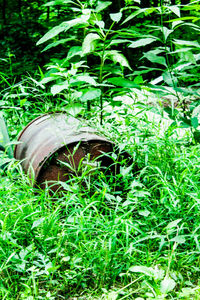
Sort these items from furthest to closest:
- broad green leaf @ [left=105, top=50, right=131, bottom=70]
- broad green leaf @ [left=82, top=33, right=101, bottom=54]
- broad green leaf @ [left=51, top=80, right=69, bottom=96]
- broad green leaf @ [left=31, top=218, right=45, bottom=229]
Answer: broad green leaf @ [left=105, top=50, right=131, bottom=70], broad green leaf @ [left=82, top=33, right=101, bottom=54], broad green leaf @ [left=51, top=80, right=69, bottom=96], broad green leaf @ [left=31, top=218, right=45, bottom=229]

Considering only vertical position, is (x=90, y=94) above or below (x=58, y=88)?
below

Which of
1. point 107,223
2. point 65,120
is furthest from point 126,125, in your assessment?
point 107,223

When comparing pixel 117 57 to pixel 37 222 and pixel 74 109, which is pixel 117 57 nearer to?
pixel 74 109

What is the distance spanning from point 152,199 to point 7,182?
3.21 feet

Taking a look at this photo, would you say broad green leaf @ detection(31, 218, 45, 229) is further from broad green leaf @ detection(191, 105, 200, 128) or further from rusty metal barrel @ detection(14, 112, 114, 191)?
broad green leaf @ detection(191, 105, 200, 128)

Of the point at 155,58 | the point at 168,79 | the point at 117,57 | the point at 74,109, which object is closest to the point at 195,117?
the point at 168,79

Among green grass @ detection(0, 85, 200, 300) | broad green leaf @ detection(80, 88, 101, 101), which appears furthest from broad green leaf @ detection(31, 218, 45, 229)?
broad green leaf @ detection(80, 88, 101, 101)

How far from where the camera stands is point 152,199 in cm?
217

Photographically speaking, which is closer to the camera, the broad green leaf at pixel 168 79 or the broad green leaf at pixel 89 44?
the broad green leaf at pixel 89 44

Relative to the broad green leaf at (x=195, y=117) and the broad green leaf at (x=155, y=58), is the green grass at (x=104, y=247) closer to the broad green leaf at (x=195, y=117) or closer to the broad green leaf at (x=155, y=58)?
the broad green leaf at (x=195, y=117)

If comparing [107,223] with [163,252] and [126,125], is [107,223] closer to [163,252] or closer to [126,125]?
[163,252]

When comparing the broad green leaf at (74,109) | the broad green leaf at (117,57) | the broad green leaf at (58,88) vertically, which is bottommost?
the broad green leaf at (74,109)

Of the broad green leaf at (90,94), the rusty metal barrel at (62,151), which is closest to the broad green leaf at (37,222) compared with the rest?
the rusty metal barrel at (62,151)

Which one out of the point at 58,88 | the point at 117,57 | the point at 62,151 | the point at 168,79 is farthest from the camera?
the point at 168,79
